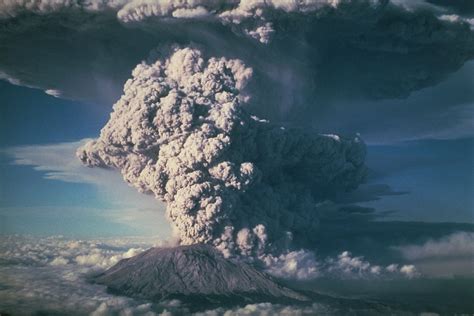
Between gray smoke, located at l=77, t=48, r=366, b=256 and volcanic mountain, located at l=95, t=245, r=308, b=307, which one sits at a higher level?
gray smoke, located at l=77, t=48, r=366, b=256

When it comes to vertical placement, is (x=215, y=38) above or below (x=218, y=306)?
above

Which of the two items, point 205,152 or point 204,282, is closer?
point 205,152

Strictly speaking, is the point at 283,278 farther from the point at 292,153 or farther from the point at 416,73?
the point at 416,73

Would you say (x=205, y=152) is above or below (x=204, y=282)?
above

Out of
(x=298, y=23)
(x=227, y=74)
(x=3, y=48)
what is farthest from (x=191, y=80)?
(x=3, y=48)

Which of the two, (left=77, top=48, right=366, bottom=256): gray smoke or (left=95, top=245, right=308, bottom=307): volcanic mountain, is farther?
(left=95, top=245, right=308, bottom=307): volcanic mountain
